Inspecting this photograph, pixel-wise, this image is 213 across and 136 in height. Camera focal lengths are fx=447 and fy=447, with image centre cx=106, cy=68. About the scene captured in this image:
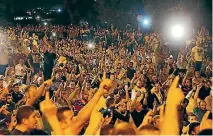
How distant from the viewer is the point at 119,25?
26.5 metres

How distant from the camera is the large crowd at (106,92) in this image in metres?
4.07

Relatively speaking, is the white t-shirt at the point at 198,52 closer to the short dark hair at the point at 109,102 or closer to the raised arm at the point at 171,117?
the short dark hair at the point at 109,102

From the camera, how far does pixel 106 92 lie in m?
4.68

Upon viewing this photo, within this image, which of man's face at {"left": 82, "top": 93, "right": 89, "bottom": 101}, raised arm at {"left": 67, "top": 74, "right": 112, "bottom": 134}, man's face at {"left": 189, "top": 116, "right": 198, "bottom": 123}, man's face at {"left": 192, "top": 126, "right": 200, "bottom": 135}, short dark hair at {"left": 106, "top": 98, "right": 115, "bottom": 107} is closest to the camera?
raised arm at {"left": 67, "top": 74, "right": 112, "bottom": 134}

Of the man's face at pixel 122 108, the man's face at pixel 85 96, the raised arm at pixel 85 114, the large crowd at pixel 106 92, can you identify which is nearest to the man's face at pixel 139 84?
the large crowd at pixel 106 92

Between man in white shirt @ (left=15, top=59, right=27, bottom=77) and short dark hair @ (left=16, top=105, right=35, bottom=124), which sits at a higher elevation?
short dark hair @ (left=16, top=105, right=35, bottom=124)

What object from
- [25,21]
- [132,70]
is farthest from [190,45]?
[25,21]

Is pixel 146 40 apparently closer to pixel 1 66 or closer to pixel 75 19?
pixel 1 66

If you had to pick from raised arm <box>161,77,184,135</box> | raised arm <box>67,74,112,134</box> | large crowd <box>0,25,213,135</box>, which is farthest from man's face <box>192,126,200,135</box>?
raised arm <box>67,74,112,134</box>

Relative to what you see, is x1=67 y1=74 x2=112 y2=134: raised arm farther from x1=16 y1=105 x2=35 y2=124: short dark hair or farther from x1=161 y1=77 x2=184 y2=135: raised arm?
x1=161 y1=77 x2=184 y2=135: raised arm

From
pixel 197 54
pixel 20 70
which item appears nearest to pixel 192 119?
pixel 197 54

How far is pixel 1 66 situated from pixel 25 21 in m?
11.8

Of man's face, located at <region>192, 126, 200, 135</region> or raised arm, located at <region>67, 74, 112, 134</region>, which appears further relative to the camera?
man's face, located at <region>192, 126, 200, 135</region>

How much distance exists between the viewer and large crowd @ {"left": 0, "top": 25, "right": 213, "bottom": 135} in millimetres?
4070
